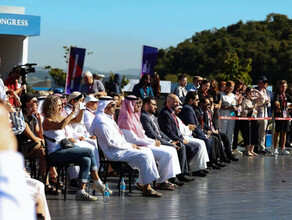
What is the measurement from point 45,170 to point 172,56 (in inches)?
3273

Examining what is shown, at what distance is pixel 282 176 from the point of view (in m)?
11.7

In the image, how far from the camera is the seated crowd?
7949 millimetres

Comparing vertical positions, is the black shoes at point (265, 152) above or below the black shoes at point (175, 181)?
above

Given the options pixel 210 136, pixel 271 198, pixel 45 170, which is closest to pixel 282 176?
pixel 210 136

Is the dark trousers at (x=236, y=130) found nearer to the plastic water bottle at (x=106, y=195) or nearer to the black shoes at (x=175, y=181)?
the black shoes at (x=175, y=181)

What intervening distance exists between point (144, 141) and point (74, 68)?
472 centimetres

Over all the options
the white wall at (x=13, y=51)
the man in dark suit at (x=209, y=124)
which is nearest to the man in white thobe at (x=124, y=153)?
the man in dark suit at (x=209, y=124)

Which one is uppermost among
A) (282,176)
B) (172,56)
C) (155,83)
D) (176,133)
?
(172,56)

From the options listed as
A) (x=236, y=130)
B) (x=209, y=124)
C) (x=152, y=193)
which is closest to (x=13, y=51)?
(x=236, y=130)

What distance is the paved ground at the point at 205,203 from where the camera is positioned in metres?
6.95

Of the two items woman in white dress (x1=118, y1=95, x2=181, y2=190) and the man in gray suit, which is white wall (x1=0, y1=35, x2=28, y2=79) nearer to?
the man in gray suit

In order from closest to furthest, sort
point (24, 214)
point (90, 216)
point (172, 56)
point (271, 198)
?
point (24, 214) < point (90, 216) < point (271, 198) < point (172, 56)

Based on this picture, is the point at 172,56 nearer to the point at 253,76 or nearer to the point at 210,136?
the point at 253,76

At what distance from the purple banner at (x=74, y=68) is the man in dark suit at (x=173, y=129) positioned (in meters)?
3.27
